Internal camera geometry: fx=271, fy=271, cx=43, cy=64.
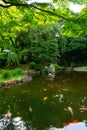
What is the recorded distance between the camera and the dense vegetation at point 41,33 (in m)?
6.22

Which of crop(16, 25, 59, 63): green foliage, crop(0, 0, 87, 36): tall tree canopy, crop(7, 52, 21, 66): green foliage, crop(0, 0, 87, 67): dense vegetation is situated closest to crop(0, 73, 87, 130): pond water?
crop(0, 0, 87, 67): dense vegetation

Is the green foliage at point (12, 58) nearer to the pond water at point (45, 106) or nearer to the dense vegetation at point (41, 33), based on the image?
the dense vegetation at point (41, 33)

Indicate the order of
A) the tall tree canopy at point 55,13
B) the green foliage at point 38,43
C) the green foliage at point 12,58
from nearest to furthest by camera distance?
the tall tree canopy at point 55,13, the green foliage at point 12,58, the green foliage at point 38,43

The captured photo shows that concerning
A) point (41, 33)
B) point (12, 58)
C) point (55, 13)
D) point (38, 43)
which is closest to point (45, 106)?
point (55, 13)

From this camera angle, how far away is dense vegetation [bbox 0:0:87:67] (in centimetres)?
622

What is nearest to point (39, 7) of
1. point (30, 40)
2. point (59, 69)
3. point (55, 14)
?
point (55, 14)

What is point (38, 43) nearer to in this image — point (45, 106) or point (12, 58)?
point (12, 58)

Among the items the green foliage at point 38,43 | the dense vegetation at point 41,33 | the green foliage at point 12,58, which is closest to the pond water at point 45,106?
the dense vegetation at point 41,33

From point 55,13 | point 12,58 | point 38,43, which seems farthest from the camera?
point 38,43

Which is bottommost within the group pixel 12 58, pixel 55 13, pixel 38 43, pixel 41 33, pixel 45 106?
pixel 12 58

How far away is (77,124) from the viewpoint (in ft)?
31.1

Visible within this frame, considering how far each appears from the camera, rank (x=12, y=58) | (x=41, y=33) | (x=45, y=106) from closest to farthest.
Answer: (x=45, y=106), (x=12, y=58), (x=41, y=33)

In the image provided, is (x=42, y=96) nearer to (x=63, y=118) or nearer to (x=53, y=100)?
(x=53, y=100)

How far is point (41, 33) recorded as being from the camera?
31109 mm
